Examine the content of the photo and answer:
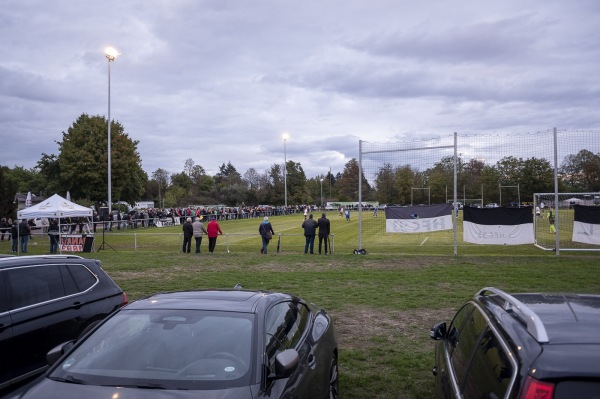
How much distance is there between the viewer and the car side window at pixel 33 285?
559cm

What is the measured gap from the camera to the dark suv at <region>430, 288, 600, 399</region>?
233cm

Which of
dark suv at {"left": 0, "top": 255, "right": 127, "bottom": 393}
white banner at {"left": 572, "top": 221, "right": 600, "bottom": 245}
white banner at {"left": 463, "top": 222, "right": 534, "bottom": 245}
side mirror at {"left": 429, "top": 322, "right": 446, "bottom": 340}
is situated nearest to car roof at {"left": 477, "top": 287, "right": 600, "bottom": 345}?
side mirror at {"left": 429, "top": 322, "right": 446, "bottom": 340}

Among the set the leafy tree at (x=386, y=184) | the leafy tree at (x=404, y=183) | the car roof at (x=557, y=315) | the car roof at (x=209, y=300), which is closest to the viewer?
the car roof at (x=557, y=315)

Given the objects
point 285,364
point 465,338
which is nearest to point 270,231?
point 465,338

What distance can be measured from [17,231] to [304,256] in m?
14.4

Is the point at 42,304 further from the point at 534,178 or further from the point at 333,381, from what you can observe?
the point at 534,178

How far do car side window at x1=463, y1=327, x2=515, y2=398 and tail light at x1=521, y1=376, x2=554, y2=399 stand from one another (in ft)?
0.59

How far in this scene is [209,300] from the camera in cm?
439

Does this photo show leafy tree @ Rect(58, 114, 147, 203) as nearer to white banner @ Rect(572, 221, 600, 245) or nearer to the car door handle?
Answer: white banner @ Rect(572, 221, 600, 245)

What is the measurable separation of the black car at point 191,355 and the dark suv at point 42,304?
1224 mm

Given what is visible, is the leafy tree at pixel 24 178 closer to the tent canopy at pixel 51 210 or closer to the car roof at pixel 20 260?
the tent canopy at pixel 51 210

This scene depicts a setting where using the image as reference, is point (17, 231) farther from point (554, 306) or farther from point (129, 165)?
point (129, 165)

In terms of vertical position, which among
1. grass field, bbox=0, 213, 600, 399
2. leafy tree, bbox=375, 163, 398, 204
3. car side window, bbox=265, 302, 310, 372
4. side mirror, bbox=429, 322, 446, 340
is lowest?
grass field, bbox=0, 213, 600, 399

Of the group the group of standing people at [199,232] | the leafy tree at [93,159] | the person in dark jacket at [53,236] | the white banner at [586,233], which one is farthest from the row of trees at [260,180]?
the person in dark jacket at [53,236]
